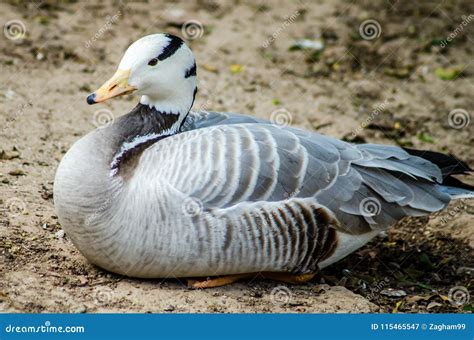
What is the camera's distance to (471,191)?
268 inches

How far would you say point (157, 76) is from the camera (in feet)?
20.3

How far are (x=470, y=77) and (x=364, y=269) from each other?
5.16 m

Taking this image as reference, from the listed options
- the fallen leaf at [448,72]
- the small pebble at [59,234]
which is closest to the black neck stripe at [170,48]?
the small pebble at [59,234]

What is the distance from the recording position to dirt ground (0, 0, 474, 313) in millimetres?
6195

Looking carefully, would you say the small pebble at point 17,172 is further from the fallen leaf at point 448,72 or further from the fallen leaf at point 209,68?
the fallen leaf at point 448,72

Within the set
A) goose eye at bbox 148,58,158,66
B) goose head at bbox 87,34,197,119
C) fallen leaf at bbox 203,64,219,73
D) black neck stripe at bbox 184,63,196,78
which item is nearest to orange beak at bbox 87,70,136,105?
goose head at bbox 87,34,197,119

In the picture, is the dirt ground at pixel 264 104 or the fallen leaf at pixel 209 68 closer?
the dirt ground at pixel 264 104

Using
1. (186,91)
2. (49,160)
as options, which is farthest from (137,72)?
(49,160)

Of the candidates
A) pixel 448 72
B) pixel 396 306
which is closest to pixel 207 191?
pixel 396 306

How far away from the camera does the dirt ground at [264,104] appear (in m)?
6.20

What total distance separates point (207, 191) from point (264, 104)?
13.9 ft

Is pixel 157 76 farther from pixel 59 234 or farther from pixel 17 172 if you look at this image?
pixel 17 172

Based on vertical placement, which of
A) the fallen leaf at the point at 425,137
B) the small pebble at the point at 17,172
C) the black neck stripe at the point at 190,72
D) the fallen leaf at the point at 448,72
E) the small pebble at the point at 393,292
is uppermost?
the black neck stripe at the point at 190,72

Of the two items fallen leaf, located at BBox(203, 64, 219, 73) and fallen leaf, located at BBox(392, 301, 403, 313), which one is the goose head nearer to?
fallen leaf, located at BBox(392, 301, 403, 313)
